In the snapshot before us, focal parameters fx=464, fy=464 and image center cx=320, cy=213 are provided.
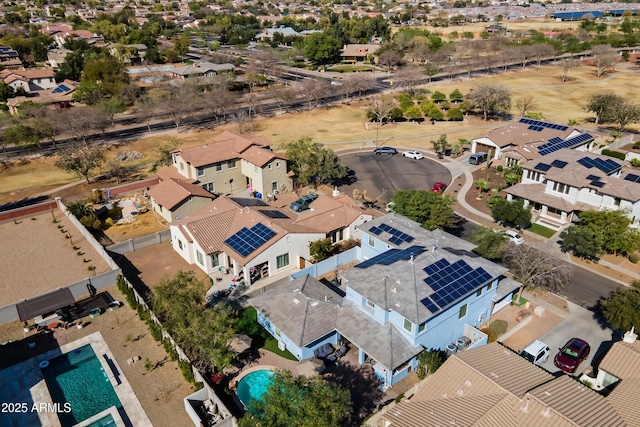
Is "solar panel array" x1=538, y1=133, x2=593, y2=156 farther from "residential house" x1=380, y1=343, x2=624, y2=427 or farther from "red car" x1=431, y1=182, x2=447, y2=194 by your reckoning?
"residential house" x1=380, y1=343, x2=624, y2=427

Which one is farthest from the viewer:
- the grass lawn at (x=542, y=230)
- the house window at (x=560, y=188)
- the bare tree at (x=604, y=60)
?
the bare tree at (x=604, y=60)

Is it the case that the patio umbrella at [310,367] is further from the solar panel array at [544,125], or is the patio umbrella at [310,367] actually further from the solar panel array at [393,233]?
the solar panel array at [544,125]

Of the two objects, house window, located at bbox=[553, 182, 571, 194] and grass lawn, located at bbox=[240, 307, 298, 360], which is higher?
house window, located at bbox=[553, 182, 571, 194]

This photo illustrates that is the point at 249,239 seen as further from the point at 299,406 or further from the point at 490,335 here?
the point at 490,335

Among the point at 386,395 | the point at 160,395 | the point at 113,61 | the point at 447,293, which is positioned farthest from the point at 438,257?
the point at 113,61

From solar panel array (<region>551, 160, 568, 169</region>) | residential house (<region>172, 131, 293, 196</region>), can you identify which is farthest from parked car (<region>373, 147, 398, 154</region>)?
solar panel array (<region>551, 160, 568, 169</region>)

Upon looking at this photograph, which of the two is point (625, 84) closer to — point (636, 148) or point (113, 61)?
point (636, 148)

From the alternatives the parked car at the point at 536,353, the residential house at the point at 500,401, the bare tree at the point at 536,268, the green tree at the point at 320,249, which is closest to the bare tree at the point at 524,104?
the bare tree at the point at 536,268
